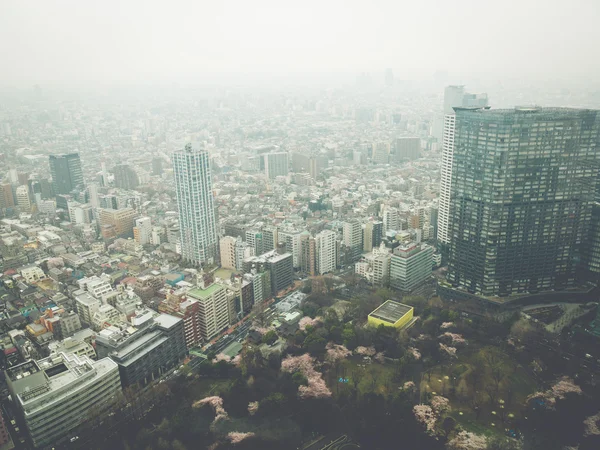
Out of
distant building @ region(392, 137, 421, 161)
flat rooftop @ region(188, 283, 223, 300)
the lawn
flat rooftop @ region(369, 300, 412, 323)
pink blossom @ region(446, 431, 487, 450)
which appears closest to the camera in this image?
pink blossom @ region(446, 431, 487, 450)


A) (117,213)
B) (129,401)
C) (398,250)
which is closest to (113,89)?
(117,213)

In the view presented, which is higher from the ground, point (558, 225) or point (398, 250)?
point (558, 225)

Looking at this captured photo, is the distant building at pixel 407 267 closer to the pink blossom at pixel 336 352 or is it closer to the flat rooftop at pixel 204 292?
the pink blossom at pixel 336 352

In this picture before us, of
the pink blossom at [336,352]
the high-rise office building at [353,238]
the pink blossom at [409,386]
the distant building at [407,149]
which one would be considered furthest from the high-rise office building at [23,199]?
the distant building at [407,149]

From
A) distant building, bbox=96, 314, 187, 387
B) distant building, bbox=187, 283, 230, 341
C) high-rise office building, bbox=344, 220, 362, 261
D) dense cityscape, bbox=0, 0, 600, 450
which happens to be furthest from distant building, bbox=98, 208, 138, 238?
distant building, bbox=96, 314, 187, 387

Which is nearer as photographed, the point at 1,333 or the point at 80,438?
the point at 80,438

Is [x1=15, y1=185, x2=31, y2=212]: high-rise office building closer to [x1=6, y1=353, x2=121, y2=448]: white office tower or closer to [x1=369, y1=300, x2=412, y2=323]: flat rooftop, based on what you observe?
[x1=6, y1=353, x2=121, y2=448]: white office tower

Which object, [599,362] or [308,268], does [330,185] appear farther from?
[599,362]
